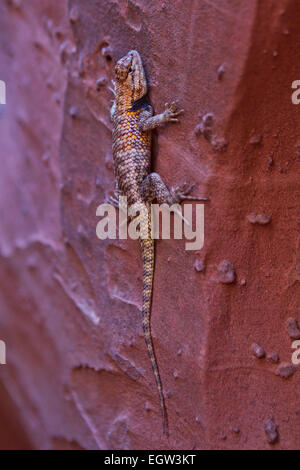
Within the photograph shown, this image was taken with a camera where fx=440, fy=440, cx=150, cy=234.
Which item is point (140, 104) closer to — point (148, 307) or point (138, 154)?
point (138, 154)

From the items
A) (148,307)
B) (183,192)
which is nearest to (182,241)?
(183,192)

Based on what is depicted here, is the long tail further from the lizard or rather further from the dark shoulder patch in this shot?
the dark shoulder patch

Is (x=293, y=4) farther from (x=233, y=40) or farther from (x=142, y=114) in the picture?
(x=142, y=114)

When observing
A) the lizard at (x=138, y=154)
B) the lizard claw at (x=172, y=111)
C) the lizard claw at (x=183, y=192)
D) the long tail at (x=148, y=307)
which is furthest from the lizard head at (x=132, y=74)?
the long tail at (x=148, y=307)

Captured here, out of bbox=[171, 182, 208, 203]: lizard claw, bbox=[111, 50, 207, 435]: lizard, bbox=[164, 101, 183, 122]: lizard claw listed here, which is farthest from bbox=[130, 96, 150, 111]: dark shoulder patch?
bbox=[171, 182, 208, 203]: lizard claw
